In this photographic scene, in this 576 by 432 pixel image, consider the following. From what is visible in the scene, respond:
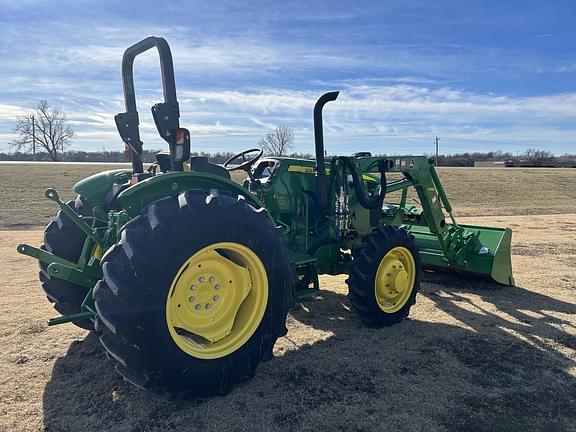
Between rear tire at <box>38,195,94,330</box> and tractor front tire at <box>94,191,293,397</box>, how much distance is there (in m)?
1.42

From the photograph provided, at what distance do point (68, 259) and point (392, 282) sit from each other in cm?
319

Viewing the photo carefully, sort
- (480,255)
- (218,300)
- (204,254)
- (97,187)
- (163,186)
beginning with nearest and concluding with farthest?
(204,254) → (218,300) → (163,186) → (97,187) → (480,255)

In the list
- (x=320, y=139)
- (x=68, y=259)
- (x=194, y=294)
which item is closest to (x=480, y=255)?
(x=320, y=139)

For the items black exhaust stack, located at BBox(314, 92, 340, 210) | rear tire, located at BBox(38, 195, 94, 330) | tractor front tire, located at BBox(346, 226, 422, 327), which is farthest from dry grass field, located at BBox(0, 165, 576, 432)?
black exhaust stack, located at BBox(314, 92, 340, 210)

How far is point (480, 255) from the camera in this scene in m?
6.84

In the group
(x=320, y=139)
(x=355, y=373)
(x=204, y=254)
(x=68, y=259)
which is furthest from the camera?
(x=320, y=139)

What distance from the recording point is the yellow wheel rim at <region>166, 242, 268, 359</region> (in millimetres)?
3264

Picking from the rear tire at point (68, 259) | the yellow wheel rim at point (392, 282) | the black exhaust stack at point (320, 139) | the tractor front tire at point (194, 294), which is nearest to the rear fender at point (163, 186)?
the tractor front tire at point (194, 294)

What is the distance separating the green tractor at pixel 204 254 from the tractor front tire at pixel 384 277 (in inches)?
0.5

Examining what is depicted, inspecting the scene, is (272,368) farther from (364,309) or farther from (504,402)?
(504,402)

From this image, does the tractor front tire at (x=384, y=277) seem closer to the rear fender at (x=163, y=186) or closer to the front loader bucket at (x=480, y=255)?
the front loader bucket at (x=480, y=255)

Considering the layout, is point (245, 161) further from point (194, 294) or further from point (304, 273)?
point (194, 294)

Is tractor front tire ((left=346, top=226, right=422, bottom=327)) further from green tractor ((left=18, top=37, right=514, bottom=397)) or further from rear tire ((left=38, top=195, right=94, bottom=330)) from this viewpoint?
rear tire ((left=38, top=195, right=94, bottom=330))

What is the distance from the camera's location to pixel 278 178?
5.25 meters
